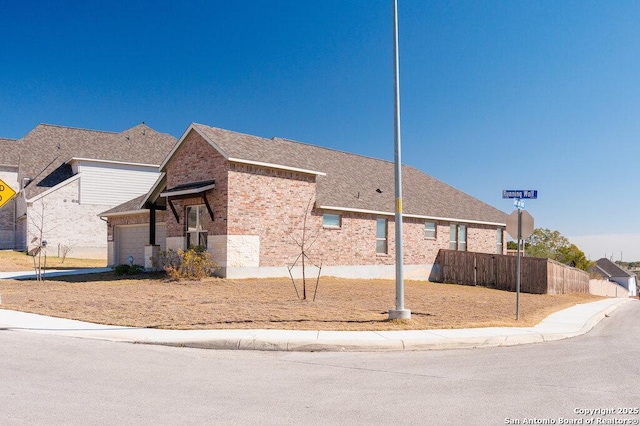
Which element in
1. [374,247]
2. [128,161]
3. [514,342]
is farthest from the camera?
[128,161]

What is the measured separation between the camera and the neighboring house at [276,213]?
2083cm

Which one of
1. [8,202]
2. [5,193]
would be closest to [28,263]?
[8,202]

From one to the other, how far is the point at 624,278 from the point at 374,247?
63.2m

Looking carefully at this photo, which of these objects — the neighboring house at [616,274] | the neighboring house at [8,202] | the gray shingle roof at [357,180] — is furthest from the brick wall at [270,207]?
the neighboring house at [616,274]

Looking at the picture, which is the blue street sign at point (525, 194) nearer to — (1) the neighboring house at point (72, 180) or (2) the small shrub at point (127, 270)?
(2) the small shrub at point (127, 270)

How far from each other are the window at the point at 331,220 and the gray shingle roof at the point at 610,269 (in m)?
64.8

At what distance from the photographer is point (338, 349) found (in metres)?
9.11

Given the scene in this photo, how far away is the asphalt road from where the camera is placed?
17.4 ft

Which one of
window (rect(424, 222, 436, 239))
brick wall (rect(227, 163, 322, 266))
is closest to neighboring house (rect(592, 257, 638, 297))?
window (rect(424, 222, 436, 239))

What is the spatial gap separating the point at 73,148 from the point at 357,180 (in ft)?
82.6

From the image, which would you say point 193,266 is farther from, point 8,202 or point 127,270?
point 8,202

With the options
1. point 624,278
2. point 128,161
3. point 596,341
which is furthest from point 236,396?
point 624,278

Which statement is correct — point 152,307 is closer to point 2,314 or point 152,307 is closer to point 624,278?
point 2,314

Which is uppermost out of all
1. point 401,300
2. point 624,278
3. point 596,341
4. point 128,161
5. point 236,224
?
point 128,161
